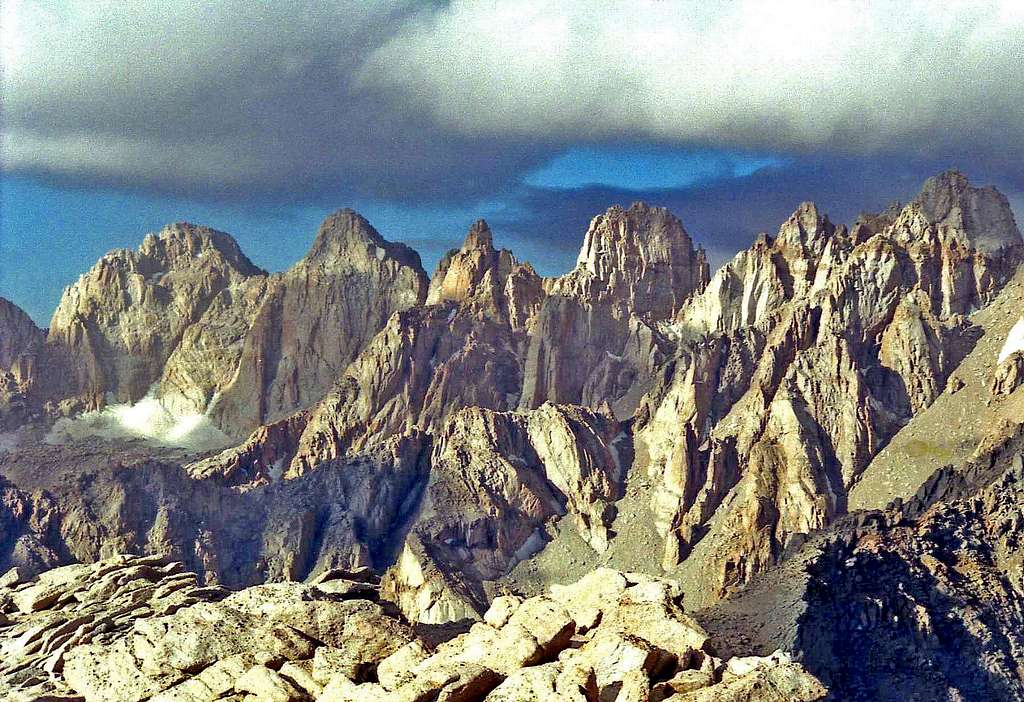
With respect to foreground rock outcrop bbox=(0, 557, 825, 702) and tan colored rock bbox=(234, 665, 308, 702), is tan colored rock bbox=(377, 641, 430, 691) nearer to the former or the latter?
foreground rock outcrop bbox=(0, 557, 825, 702)

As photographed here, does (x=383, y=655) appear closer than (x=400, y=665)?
No

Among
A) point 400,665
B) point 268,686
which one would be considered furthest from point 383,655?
point 268,686

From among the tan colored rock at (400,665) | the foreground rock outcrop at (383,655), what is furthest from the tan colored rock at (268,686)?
the tan colored rock at (400,665)

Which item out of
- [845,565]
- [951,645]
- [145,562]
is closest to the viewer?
[145,562]

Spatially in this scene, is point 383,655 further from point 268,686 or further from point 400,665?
point 268,686

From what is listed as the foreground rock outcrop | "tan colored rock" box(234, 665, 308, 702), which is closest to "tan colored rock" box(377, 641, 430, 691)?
the foreground rock outcrop

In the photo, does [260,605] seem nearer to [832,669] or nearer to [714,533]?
[832,669]

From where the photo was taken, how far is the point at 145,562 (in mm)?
92062

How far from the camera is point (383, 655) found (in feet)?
195

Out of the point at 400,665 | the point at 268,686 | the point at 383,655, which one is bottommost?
the point at 268,686

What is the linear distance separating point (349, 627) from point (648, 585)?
12.0 metres

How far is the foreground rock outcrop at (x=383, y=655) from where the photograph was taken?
A: 51.9 m

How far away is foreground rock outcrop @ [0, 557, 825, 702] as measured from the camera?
170 feet

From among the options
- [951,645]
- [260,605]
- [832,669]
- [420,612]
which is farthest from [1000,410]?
[260,605]
